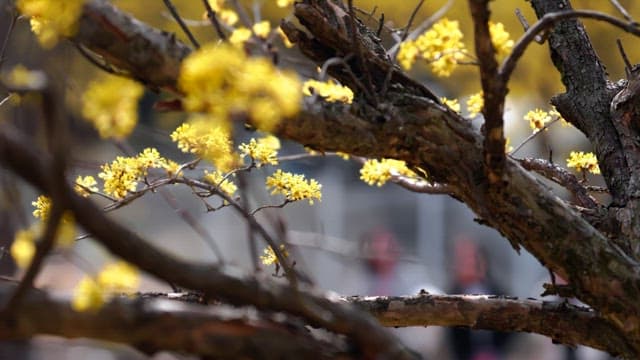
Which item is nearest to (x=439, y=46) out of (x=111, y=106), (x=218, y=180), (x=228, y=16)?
(x=228, y=16)

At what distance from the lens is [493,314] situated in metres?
2.35

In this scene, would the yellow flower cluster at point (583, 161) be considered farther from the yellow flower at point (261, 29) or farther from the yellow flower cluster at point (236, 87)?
the yellow flower cluster at point (236, 87)

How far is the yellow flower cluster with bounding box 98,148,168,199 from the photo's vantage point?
99.6 inches

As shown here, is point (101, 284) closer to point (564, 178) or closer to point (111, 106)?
point (111, 106)

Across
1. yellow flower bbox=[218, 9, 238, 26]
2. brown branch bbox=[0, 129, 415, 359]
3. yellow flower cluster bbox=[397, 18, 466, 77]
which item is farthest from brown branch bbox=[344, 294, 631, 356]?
yellow flower bbox=[218, 9, 238, 26]

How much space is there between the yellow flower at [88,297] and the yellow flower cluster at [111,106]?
0.23 meters

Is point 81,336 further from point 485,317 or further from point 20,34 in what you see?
point 20,34

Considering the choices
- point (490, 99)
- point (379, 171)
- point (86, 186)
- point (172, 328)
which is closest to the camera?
point (172, 328)

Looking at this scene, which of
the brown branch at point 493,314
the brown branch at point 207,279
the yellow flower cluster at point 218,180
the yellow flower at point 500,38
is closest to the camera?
the brown branch at point 207,279

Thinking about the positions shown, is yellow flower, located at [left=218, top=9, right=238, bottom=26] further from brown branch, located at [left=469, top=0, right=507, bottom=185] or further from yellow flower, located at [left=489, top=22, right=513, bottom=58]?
brown branch, located at [left=469, top=0, right=507, bottom=185]

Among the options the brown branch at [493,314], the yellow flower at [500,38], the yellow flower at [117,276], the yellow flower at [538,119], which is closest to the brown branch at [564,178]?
the yellow flower at [538,119]

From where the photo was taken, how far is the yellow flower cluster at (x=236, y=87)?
4.58ft

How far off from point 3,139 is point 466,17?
586 cm

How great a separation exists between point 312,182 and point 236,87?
50.1 inches
